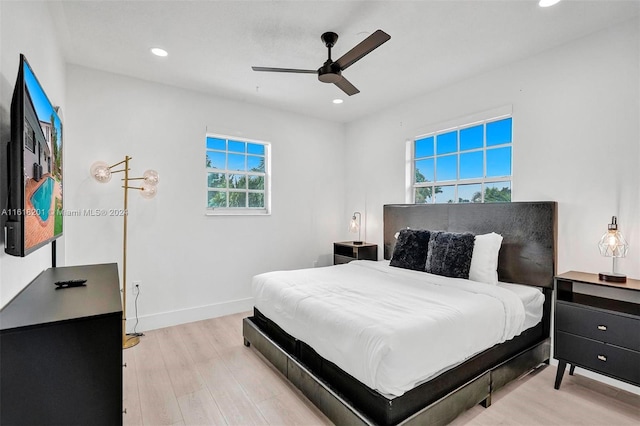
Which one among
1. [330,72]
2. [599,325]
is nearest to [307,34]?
[330,72]

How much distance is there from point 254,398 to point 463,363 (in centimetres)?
144

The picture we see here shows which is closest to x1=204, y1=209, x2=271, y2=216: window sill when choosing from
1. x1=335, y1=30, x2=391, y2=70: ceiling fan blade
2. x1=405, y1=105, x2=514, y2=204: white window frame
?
x1=405, y1=105, x2=514, y2=204: white window frame

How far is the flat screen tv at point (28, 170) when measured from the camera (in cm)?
124

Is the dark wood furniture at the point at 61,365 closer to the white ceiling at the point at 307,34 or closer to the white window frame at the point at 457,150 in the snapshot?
the white ceiling at the point at 307,34

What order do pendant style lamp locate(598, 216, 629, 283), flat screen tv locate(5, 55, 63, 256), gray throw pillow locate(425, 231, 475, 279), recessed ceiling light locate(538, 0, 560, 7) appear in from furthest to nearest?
gray throw pillow locate(425, 231, 475, 279), pendant style lamp locate(598, 216, 629, 283), recessed ceiling light locate(538, 0, 560, 7), flat screen tv locate(5, 55, 63, 256)

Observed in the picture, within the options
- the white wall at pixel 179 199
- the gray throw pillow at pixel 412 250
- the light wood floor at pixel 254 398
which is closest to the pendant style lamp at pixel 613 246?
the light wood floor at pixel 254 398

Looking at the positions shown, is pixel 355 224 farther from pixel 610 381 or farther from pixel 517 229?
pixel 610 381

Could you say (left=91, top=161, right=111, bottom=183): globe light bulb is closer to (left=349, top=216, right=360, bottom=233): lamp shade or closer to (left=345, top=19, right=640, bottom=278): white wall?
(left=349, top=216, right=360, bottom=233): lamp shade

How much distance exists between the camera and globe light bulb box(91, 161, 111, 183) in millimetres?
3032

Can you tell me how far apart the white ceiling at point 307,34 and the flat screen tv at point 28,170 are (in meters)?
1.17

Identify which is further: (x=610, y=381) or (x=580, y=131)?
(x=580, y=131)

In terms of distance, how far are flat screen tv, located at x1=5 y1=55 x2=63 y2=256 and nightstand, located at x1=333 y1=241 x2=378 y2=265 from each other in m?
3.27

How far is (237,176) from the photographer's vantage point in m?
4.35

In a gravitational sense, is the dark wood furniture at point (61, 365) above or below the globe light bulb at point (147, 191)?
below
